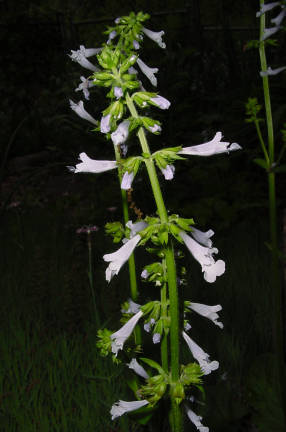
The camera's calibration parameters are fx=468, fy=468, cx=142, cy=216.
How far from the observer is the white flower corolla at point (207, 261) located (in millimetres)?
1047

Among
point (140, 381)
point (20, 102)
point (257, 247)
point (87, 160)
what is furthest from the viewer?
point (20, 102)

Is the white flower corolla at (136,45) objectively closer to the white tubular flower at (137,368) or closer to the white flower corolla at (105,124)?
the white flower corolla at (105,124)

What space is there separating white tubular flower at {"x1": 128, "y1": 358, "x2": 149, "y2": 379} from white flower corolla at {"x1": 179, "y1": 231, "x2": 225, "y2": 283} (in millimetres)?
413

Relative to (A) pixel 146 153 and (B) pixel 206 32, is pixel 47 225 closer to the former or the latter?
(A) pixel 146 153

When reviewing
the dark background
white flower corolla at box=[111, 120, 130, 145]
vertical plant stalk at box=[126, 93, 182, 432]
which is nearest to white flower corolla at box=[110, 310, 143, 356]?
vertical plant stalk at box=[126, 93, 182, 432]

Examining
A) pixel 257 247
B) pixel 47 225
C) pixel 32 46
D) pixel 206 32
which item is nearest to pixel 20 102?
pixel 32 46

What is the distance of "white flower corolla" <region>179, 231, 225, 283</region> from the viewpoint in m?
1.05

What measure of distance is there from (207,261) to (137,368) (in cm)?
45

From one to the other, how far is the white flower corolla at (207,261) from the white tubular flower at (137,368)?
413 millimetres

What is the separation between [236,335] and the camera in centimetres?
271

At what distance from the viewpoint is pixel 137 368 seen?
1341mm

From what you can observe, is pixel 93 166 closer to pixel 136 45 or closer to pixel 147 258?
pixel 136 45

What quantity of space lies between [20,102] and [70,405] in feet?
36.3

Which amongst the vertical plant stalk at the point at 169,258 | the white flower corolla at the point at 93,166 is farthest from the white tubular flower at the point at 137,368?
the white flower corolla at the point at 93,166
